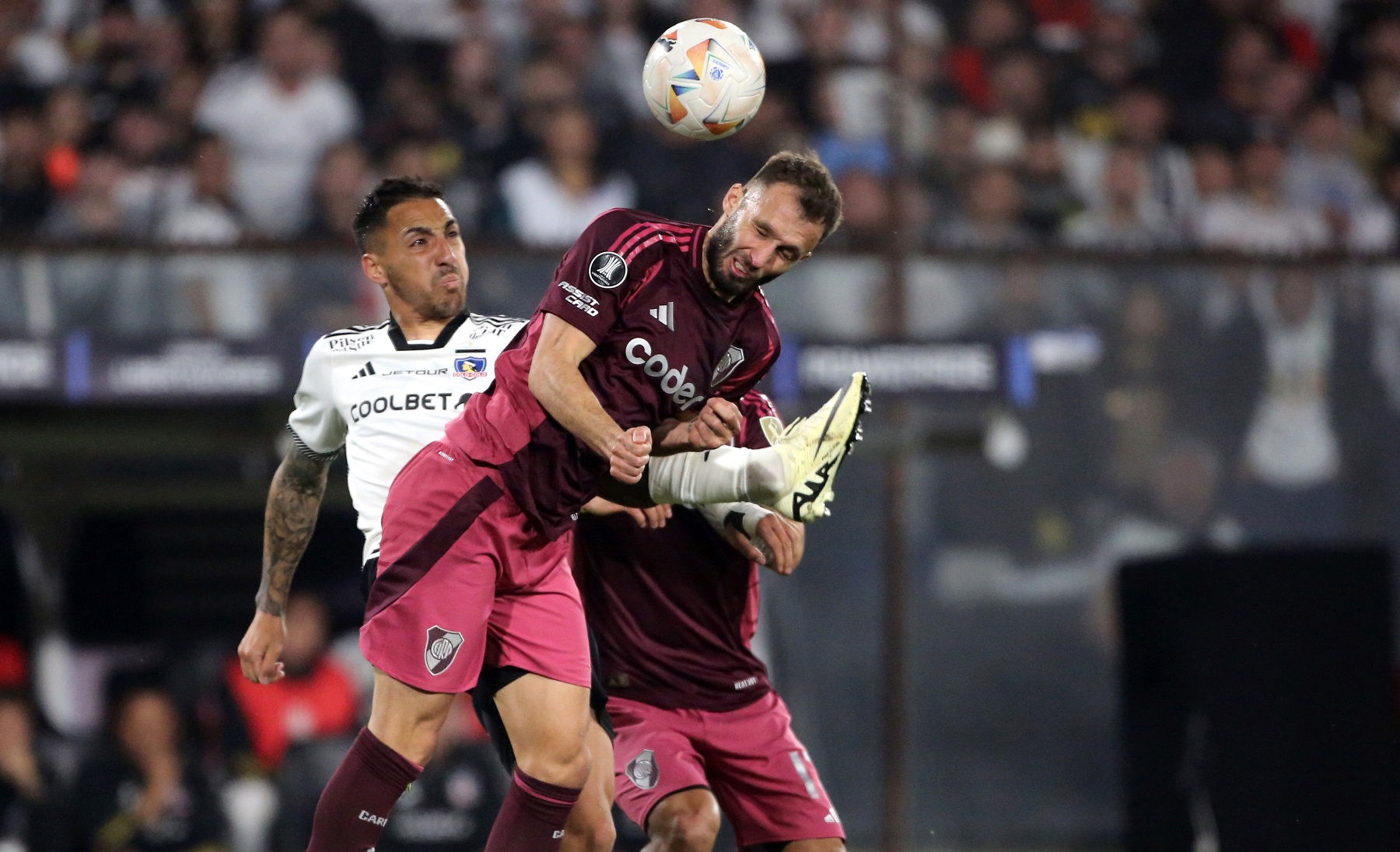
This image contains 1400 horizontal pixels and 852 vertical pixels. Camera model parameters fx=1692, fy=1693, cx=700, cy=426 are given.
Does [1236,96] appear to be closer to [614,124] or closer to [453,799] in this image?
[614,124]

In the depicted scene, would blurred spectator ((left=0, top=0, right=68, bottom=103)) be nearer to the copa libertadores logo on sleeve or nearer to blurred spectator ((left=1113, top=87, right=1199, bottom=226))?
the copa libertadores logo on sleeve

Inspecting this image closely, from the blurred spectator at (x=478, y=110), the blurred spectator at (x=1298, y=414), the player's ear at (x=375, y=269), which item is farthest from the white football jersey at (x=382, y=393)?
the blurred spectator at (x=1298, y=414)

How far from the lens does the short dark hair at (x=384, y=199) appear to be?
5031 mm

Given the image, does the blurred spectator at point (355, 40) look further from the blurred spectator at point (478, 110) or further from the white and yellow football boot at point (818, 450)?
the white and yellow football boot at point (818, 450)

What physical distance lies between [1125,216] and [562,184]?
115 inches

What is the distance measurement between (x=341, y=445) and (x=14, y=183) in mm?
4096

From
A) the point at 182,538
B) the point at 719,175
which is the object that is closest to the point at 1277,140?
the point at 719,175

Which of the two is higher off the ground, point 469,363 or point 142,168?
point 142,168

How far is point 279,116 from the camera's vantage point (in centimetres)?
907

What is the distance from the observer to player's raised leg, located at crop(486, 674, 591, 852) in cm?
437

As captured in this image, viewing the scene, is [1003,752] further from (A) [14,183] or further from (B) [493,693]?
(A) [14,183]

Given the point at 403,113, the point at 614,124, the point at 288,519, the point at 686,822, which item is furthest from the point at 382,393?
the point at 403,113

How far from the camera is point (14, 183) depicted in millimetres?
8266

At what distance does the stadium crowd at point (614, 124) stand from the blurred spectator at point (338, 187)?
15 mm
